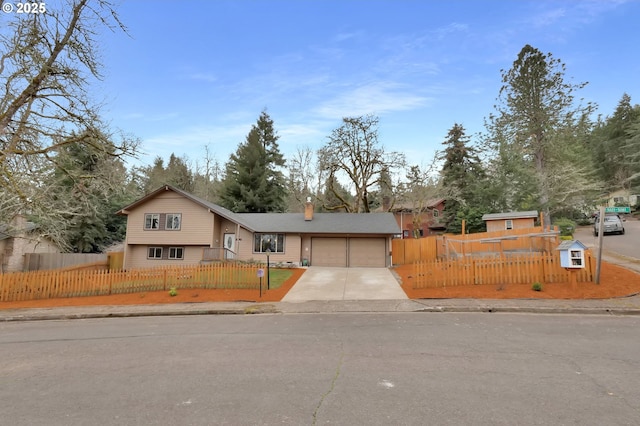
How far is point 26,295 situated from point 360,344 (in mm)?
16836

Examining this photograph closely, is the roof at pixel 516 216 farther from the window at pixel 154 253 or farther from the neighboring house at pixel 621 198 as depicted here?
the window at pixel 154 253

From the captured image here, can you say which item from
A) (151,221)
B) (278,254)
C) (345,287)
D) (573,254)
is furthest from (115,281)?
(573,254)

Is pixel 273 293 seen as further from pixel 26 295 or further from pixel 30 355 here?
pixel 26 295

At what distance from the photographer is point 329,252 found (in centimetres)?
2561

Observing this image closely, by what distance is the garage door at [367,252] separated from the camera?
24891 millimetres

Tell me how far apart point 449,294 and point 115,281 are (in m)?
15.3

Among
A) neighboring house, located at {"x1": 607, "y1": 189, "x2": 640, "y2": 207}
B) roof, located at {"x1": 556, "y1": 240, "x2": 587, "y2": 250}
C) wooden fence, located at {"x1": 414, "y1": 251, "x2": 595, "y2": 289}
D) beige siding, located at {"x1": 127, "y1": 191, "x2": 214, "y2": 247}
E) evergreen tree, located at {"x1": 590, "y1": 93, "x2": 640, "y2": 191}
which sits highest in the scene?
evergreen tree, located at {"x1": 590, "y1": 93, "x2": 640, "y2": 191}

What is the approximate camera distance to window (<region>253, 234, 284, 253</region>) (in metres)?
25.9

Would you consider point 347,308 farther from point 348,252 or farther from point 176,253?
point 176,253

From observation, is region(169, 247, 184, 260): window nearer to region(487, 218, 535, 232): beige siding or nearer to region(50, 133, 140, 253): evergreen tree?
region(50, 133, 140, 253): evergreen tree

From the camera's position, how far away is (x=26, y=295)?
15320 millimetres

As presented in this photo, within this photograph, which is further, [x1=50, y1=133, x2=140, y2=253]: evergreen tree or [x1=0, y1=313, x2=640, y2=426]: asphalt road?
[x1=50, y1=133, x2=140, y2=253]: evergreen tree

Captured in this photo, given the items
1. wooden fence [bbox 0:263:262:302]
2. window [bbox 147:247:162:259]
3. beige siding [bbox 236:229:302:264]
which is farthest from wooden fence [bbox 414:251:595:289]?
window [bbox 147:247:162:259]

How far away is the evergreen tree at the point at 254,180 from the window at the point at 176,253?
15.5 m
